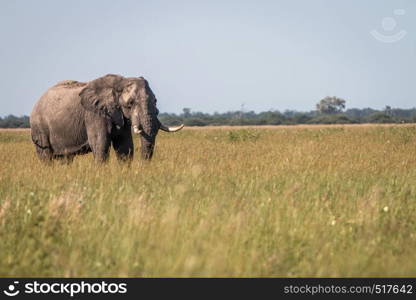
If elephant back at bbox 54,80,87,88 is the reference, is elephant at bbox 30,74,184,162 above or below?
below

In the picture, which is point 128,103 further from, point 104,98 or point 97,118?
point 97,118

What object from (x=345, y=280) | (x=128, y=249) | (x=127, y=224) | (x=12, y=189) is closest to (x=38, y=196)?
(x=12, y=189)

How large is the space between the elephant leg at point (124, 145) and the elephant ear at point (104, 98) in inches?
13.4

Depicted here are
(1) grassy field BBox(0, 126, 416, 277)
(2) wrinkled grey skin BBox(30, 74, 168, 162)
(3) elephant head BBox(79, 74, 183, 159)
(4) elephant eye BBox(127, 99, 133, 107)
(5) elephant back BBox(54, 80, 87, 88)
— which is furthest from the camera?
(5) elephant back BBox(54, 80, 87, 88)

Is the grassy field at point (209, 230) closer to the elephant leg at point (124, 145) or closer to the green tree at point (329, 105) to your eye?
the elephant leg at point (124, 145)

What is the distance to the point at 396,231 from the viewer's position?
5801 mm

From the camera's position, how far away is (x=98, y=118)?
11.1m

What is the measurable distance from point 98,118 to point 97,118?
0.04 meters

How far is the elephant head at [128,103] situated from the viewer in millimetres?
10414

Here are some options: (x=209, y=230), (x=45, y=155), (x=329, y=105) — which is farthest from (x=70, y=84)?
(x=329, y=105)

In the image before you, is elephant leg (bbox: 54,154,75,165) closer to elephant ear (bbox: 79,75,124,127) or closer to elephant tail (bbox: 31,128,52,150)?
elephant tail (bbox: 31,128,52,150)

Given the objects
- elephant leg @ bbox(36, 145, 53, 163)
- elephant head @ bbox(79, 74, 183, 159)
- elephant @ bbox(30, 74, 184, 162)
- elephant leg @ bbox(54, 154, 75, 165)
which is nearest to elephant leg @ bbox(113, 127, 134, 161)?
elephant @ bbox(30, 74, 184, 162)

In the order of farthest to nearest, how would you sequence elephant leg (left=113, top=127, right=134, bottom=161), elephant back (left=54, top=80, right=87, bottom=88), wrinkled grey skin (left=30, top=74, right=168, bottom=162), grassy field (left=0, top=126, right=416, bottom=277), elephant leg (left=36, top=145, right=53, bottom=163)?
elephant leg (left=36, top=145, right=53, bottom=163)
elephant back (left=54, top=80, right=87, bottom=88)
elephant leg (left=113, top=127, right=134, bottom=161)
wrinkled grey skin (left=30, top=74, right=168, bottom=162)
grassy field (left=0, top=126, right=416, bottom=277)

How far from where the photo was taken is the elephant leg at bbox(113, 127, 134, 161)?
438 inches
